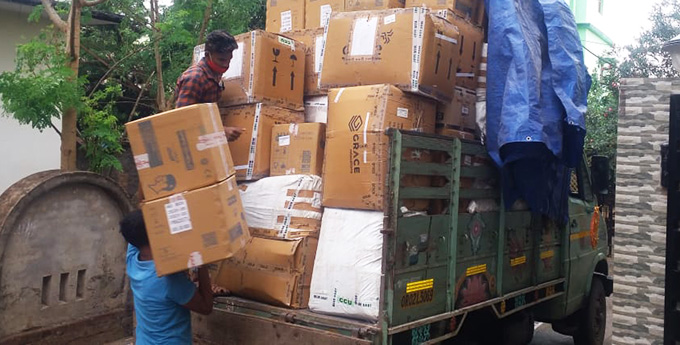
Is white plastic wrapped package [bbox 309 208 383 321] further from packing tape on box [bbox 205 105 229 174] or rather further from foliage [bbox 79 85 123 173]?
foliage [bbox 79 85 123 173]

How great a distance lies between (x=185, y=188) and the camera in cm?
293

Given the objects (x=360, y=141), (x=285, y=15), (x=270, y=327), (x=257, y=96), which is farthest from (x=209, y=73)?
(x=270, y=327)

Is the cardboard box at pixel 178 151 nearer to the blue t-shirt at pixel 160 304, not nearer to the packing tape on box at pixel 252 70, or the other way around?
the blue t-shirt at pixel 160 304

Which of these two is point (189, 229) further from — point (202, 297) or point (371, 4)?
point (371, 4)

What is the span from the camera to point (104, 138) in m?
5.46

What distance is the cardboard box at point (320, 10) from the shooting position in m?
4.59

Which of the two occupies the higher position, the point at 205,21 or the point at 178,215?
the point at 205,21

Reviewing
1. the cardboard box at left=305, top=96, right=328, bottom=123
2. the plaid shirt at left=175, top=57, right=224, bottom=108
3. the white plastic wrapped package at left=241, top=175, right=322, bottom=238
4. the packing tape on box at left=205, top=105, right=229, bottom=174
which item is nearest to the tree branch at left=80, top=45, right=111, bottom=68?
the plaid shirt at left=175, top=57, right=224, bottom=108

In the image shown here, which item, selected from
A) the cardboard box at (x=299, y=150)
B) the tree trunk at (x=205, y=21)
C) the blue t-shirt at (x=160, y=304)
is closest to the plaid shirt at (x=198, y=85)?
the cardboard box at (x=299, y=150)

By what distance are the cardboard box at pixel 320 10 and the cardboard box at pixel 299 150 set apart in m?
1.16

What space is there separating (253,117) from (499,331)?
2.43 m

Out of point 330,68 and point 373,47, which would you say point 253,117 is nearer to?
point 330,68

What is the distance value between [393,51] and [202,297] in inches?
71.1

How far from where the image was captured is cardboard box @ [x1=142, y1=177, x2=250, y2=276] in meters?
2.89
